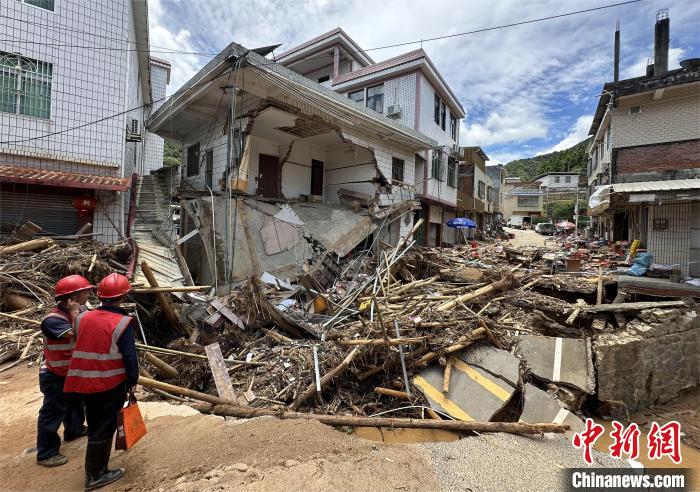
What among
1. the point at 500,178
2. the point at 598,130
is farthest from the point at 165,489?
the point at 500,178

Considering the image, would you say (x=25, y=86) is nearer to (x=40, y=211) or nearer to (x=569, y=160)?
(x=40, y=211)

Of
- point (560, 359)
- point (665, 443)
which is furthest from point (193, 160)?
point (665, 443)

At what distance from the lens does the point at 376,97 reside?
60.6 feet

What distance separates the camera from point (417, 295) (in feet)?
28.0

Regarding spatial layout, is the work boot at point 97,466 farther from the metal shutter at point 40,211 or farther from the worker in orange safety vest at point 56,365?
the metal shutter at point 40,211

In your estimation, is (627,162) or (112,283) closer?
(112,283)

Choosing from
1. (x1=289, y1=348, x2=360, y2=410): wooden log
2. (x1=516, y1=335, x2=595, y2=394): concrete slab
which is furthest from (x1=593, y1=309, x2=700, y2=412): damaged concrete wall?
(x1=289, y1=348, x2=360, y2=410): wooden log

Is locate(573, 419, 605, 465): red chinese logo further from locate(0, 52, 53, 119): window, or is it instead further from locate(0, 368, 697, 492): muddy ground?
locate(0, 52, 53, 119): window

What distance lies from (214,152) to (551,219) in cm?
4437

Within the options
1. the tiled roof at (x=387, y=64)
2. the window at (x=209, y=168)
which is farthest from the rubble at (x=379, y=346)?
the tiled roof at (x=387, y=64)

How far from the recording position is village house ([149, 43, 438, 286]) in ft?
29.8

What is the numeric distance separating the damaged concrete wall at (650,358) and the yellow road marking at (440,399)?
3.00 meters

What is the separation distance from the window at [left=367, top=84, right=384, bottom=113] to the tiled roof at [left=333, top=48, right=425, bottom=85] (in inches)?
34.1

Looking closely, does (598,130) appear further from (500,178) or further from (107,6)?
(107,6)
